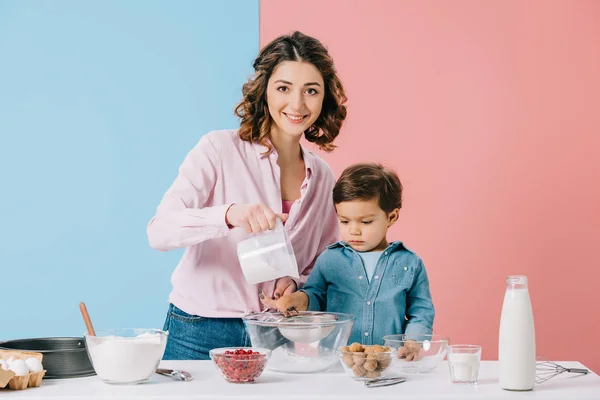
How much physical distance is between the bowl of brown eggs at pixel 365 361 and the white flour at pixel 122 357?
0.36 m

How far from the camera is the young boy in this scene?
2.13 meters

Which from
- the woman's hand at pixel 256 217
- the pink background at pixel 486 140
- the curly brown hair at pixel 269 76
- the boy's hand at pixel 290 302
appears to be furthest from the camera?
the pink background at pixel 486 140

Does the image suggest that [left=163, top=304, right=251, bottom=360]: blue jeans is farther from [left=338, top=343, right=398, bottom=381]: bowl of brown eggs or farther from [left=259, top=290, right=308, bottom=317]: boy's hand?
[left=338, top=343, right=398, bottom=381]: bowl of brown eggs

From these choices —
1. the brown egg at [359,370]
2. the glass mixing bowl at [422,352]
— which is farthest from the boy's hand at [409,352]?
the brown egg at [359,370]

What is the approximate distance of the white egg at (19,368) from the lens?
1477 millimetres

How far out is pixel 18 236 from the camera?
3.67 metres

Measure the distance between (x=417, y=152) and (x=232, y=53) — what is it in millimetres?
940

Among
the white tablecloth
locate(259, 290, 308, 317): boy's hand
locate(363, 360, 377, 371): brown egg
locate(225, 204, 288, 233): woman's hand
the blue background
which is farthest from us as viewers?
the blue background

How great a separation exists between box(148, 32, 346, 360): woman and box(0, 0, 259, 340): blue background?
1385 millimetres

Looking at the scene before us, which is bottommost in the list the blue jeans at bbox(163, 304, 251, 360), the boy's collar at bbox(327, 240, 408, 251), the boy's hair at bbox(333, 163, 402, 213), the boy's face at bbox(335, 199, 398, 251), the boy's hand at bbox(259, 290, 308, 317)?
the blue jeans at bbox(163, 304, 251, 360)

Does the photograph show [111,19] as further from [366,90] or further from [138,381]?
[138,381]

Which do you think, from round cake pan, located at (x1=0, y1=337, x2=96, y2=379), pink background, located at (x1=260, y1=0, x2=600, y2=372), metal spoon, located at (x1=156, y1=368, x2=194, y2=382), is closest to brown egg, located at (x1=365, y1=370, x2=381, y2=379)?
metal spoon, located at (x1=156, y1=368, x2=194, y2=382)

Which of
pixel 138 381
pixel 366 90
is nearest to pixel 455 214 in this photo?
pixel 366 90

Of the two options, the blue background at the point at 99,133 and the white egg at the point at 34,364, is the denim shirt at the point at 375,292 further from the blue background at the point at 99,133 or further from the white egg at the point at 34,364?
the blue background at the point at 99,133
